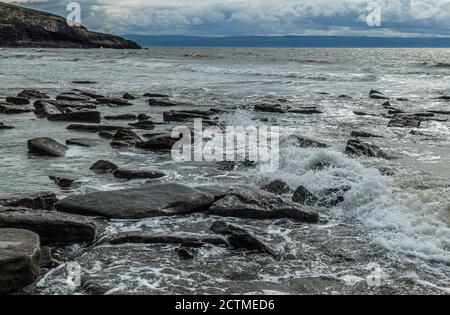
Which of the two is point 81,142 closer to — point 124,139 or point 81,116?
point 124,139

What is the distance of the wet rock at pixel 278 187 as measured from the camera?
983 centimetres

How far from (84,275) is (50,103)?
15447 millimetres

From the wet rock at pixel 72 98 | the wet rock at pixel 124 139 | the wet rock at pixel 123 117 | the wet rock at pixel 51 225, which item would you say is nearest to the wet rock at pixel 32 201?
the wet rock at pixel 51 225

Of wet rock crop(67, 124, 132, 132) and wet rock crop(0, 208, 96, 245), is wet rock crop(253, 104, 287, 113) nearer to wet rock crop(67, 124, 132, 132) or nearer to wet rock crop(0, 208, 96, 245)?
wet rock crop(67, 124, 132, 132)

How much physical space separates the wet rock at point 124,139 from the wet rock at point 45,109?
16.0 feet

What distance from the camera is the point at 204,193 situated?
8750 mm

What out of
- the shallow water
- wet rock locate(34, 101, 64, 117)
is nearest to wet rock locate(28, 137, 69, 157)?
the shallow water

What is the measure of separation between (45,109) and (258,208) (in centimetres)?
1303

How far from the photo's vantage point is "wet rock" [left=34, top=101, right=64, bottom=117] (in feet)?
61.7

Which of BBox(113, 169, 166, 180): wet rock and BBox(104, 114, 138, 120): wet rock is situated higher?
BBox(104, 114, 138, 120): wet rock

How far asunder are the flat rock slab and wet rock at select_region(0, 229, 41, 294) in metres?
2.13
